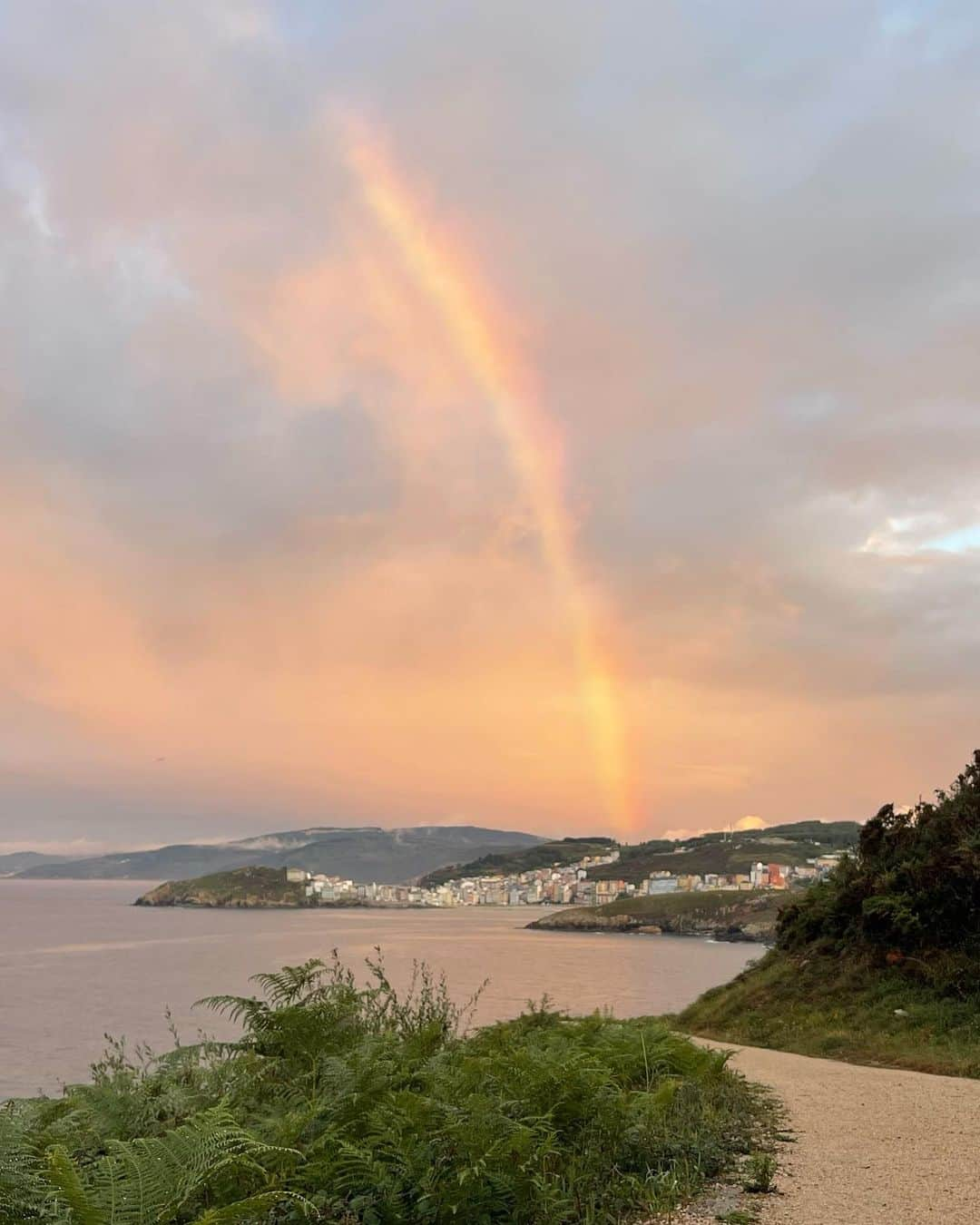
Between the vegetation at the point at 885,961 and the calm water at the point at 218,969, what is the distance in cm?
1176

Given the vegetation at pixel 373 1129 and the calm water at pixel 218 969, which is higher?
the vegetation at pixel 373 1129

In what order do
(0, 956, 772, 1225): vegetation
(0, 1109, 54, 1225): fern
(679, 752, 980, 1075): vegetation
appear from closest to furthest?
1. (0, 1109, 54, 1225): fern
2. (0, 956, 772, 1225): vegetation
3. (679, 752, 980, 1075): vegetation

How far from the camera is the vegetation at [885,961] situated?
567 inches

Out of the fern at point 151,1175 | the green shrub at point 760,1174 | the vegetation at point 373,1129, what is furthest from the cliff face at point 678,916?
the fern at point 151,1175

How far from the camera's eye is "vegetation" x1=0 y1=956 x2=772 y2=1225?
181 inches

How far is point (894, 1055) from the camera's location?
13.6m

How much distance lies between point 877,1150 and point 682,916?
481 feet

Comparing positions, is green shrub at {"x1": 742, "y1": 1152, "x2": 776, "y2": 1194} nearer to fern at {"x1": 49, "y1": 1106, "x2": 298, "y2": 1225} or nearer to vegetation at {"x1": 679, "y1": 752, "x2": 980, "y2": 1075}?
fern at {"x1": 49, "y1": 1106, "x2": 298, "y2": 1225}

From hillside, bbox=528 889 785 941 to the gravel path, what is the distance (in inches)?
5036

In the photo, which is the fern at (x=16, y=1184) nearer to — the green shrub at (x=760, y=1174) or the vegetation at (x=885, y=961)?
the green shrub at (x=760, y=1174)

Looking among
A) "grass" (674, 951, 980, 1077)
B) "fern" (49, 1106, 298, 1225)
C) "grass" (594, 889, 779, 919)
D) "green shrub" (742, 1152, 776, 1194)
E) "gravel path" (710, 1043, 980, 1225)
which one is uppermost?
"fern" (49, 1106, 298, 1225)

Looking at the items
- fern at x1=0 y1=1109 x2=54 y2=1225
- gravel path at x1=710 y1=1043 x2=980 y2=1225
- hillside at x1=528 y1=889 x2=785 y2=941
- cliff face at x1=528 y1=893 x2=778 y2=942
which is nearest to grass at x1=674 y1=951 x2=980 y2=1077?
gravel path at x1=710 y1=1043 x2=980 y2=1225

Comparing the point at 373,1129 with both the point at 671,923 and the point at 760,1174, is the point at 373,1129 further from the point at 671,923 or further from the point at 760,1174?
the point at 671,923

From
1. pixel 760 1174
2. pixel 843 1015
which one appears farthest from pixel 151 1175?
pixel 843 1015
